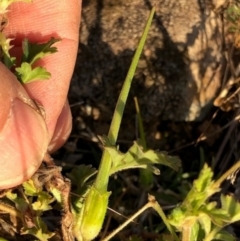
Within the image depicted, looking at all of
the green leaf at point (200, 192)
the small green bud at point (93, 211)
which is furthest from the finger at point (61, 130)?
the green leaf at point (200, 192)

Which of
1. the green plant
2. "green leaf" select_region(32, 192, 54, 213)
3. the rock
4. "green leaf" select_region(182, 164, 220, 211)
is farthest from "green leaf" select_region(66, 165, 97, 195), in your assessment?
the rock

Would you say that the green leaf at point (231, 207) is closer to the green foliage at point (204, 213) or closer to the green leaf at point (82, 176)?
the green foliage at point (204, 213)

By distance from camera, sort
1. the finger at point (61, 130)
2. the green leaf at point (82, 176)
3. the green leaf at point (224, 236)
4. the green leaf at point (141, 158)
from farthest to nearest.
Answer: the finger at point (61, 130)
the green leaf at point (82, 176)
the green leaf at point (224, 236)
the green leaf at point (141, 158)

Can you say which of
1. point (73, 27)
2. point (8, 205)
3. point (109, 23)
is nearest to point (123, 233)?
point (8, 205)

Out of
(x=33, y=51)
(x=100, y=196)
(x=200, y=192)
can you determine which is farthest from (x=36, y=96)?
(x=200, y=192)

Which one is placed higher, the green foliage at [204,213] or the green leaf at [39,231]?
the green foliage at [204,213]

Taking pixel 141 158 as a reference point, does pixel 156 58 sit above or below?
below

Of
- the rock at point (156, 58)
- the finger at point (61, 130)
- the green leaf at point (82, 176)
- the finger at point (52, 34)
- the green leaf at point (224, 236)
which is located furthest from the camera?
the rock at point (156, 58)

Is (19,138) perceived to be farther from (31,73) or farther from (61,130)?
(61,130)
